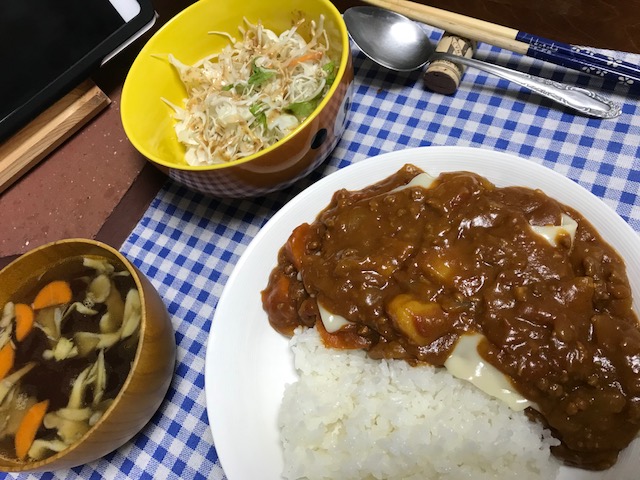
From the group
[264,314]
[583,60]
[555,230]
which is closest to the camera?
[555,230]

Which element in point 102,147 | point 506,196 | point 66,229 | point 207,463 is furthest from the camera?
point 102,147

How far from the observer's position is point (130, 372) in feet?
6.66

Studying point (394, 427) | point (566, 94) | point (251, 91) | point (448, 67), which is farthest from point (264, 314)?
point (566, 94)

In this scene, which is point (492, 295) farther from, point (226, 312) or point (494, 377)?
point (226, 312)

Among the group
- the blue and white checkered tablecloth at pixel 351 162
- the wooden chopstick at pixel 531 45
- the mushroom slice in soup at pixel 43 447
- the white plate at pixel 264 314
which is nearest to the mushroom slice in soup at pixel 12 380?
the mushroom slice in soup at pixel 43 447

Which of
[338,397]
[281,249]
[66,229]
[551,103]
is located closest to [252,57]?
[281,249]

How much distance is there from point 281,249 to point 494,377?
986 mm

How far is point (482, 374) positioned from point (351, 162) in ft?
4.36

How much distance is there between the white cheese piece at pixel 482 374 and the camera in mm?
1888

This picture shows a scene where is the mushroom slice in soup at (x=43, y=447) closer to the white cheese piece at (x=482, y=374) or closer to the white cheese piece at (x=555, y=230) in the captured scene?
the white cheese piece at (x=482, y=374)

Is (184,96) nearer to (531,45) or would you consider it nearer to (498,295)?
(531,45)

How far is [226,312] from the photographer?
2.20m

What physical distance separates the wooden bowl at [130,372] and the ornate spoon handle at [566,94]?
77.0 inches

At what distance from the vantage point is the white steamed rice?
1.95m
